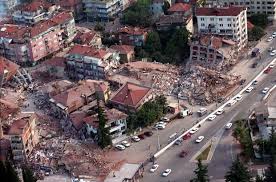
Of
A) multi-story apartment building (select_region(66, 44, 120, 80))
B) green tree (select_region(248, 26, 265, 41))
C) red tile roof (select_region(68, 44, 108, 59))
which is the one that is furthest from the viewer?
green tree (select_region(248, 26, 265, 41))

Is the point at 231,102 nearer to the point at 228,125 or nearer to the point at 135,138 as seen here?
the point at 228,125

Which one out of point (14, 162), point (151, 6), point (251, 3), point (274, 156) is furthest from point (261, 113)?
point (151, 6)

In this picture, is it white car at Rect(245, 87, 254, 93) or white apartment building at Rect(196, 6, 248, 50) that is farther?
white apartment building at Rect(196, 6, 248, 50)

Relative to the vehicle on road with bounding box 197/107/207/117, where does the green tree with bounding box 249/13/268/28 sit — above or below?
above

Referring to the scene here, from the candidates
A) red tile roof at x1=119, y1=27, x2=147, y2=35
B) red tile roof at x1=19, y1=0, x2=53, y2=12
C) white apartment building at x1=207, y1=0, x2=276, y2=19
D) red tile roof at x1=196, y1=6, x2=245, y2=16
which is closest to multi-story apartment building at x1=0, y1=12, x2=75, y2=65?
red tile roof at x1=19, y1=0, x2=53, y2=12

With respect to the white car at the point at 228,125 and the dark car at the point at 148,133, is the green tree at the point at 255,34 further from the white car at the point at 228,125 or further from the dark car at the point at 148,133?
the dark car at the point at 148,133

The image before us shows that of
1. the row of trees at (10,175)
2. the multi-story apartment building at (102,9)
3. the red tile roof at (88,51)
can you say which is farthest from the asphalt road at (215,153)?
the multi-story apartment building at (102,9)

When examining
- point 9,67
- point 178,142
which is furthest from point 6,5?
point 178,142

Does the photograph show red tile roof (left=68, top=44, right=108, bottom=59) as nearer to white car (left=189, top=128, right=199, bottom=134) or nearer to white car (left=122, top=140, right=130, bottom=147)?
white car (left=122, top=140, right=130, bottom=147)
